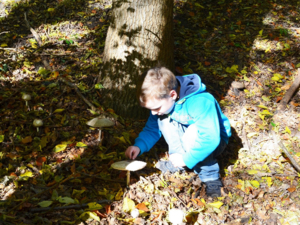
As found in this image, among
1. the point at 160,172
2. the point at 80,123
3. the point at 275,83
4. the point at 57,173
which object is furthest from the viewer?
the point at 275,83

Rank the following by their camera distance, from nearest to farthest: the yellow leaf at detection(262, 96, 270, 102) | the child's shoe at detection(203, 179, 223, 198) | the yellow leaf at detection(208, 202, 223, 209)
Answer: the yellow leaf at detection(208, 202, 223, 209) → the child's shoe at detection(203, 179, 223, 198) → the yellow leaf at detection(262, 96, 270, 102)

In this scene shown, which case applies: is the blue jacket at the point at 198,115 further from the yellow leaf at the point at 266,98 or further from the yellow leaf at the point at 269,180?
the yellow leaf at the point at 266,98

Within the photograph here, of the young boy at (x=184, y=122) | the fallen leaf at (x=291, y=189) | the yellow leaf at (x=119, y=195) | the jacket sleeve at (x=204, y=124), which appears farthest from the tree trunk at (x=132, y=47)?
the fallen leaf at (x=291, y=189)

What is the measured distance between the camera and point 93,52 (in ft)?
15.0

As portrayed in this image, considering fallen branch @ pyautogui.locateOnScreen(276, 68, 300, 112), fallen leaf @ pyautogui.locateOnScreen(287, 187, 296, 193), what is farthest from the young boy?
fallen branch @ pyautogui.locateOnScreen(276, 68, 300, 112)

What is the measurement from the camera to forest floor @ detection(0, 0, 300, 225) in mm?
2756

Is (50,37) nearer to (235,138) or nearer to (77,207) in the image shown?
(77,207)

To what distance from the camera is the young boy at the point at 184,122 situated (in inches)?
102

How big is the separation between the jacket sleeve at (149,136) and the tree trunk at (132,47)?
2.05ft

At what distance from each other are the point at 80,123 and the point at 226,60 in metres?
3.05

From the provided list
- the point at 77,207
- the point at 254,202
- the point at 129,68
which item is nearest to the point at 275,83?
the point at 254,202

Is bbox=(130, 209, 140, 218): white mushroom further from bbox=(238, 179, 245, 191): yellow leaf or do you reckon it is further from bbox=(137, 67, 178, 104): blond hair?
bbox=(238, 179, 245, 191): yellow leaf

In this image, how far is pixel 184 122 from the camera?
2.92 m

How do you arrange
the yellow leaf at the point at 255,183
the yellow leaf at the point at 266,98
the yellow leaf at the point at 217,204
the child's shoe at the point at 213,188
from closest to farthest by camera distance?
the yellow leaf at the point at 217,204 → the child's shoe at the point at 213,188 → the yellow leaf at the point at 255,183 → the yellow leaf at the point at 266,98
